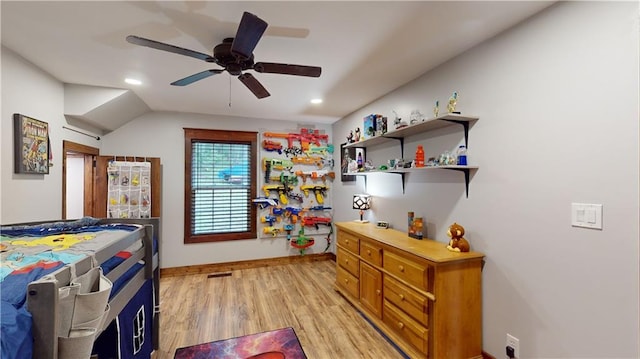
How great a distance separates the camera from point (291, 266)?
182 inches

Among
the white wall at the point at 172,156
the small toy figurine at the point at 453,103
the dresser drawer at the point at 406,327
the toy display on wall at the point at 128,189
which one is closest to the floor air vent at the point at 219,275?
the white wall at the point at 172,156

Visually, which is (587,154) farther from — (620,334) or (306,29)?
(306,29)

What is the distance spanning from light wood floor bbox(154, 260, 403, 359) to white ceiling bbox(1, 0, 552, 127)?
8.37 ft

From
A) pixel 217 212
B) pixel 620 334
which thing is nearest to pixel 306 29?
pixel 620 334

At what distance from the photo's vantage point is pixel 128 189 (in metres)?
3.76

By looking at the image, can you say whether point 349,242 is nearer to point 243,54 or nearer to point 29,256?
point 243,54

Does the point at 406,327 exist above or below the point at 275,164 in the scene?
below

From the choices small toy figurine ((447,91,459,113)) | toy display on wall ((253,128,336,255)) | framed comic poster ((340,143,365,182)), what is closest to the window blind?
toy display on wall ((253,128,336,255))

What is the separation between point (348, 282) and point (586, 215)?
235cm

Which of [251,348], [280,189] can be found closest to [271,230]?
[280,189]

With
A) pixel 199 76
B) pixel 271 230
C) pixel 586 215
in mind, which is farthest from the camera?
pixel 271 230

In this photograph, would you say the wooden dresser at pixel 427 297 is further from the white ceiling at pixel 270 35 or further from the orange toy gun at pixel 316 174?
the orange toy gun at pixel 316 174

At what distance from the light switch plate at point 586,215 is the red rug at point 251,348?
2145 mm

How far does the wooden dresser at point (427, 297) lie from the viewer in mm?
1991
